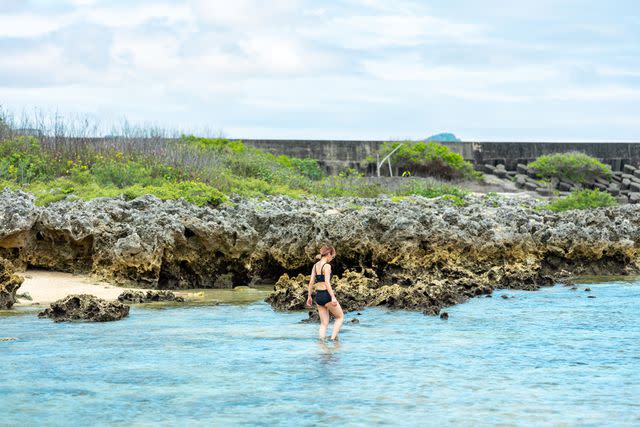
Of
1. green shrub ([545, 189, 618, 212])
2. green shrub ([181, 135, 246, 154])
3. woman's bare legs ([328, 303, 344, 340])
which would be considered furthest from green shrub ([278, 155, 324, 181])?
woman's bare legs ([328, 303, 344, 340])

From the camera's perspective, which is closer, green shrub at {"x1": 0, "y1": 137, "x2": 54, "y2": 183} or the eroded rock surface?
the eroded rock surface

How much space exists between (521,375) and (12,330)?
5951 mm

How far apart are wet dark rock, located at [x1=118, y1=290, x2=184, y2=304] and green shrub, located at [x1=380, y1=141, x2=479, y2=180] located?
2006 cm

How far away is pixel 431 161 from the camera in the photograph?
111 ft

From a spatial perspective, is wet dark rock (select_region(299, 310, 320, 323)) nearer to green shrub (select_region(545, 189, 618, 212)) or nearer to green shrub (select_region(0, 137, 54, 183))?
green shrub (select_region(0, 137, 54, 183))

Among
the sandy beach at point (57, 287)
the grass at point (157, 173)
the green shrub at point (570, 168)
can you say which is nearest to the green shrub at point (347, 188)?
the grass at point (157, 173)

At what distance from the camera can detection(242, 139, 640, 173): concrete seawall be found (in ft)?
113

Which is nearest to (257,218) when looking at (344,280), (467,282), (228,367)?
(344,280)

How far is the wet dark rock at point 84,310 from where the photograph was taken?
476 inches

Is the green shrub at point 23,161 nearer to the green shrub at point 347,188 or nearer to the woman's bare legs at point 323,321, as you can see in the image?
the green shrub at point 347,188

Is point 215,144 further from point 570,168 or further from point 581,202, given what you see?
point 570,168

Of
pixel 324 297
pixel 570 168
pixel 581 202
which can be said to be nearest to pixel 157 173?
pixel 581 202

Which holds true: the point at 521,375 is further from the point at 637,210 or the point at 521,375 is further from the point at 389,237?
the point at 637,210

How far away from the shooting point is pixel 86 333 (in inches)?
444
